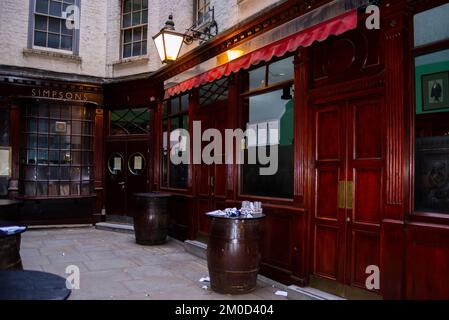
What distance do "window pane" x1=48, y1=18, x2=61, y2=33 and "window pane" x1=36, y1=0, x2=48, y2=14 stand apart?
265 millimetres

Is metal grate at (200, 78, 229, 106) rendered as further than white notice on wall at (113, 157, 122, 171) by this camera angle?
No

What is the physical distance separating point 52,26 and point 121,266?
7.74 metres

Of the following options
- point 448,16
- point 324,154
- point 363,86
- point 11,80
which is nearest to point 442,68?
point 448,16

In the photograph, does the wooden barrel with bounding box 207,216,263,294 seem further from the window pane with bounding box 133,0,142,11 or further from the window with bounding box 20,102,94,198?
the window pane with bounding box 133,0,142,11

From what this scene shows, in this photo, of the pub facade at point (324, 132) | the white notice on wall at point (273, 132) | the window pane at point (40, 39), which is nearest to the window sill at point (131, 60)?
the pub facade at point (324, 132)

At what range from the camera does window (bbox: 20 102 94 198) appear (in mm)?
10586

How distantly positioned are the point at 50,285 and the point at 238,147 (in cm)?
458

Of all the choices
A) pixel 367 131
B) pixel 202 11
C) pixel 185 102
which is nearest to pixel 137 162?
pixel 185 102

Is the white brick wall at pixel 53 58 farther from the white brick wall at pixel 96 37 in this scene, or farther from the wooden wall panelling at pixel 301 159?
the wooden wall panelling at pixel 301 159

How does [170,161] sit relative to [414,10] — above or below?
below

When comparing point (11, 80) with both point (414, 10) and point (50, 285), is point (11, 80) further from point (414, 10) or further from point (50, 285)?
point (414, 10)

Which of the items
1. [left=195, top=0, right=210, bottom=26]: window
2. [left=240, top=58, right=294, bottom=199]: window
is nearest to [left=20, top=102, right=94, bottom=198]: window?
[left=195, top=0, right=210, bottom=26]: window

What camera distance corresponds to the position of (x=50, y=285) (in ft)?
9.14

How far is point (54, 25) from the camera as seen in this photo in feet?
36.2
